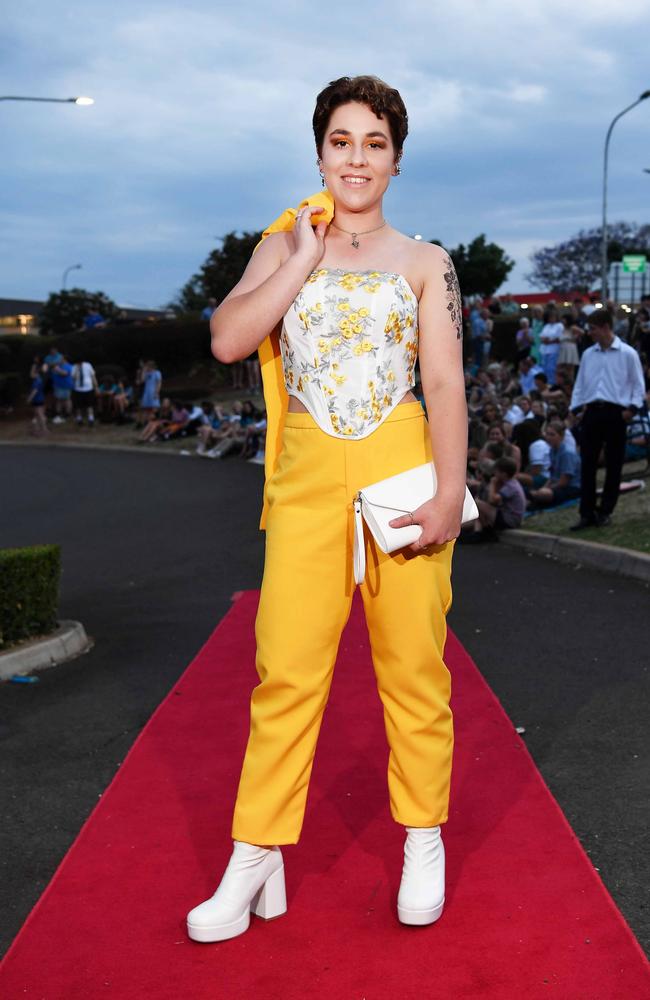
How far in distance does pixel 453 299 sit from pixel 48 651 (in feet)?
14.8

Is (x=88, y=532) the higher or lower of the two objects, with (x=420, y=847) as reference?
lower

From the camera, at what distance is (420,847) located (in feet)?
11.0

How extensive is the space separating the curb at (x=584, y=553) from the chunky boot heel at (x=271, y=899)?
634 cm

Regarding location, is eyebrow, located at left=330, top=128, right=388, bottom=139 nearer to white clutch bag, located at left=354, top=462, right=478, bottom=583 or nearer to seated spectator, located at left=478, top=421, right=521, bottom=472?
white clutch bag, located at left=354, top=462, right=478, bottom=583

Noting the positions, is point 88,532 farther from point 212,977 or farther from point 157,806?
point 212,977

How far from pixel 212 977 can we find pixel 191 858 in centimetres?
82

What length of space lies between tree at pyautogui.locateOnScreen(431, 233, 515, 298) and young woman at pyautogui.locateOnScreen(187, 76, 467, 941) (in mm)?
53841

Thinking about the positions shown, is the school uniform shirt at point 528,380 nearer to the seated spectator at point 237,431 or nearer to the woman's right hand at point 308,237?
the seated spectator at point 237,431

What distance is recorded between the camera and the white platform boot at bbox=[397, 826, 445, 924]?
3.28m

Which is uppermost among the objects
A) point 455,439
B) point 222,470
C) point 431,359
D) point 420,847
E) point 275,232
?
point 275,232

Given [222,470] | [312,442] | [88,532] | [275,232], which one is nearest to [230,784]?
[312,442]

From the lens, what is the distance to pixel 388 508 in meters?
3.10

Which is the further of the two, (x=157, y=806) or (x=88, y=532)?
(x=88, y=532)

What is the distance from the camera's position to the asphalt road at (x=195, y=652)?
4.20 meters
